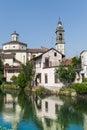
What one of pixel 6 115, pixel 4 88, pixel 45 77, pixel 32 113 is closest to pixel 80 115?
pixel 32 113

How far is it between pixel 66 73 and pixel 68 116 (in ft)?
58.5

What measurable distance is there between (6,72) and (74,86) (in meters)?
29.6

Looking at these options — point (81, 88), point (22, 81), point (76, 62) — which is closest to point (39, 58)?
point (22, 81)

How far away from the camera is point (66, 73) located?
3869cm

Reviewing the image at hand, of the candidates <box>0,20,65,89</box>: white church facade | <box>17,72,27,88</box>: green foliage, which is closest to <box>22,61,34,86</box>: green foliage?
<box>17,72,27,88</box>: green foliage

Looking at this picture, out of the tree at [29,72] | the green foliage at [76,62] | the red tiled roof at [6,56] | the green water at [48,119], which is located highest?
the red tiled roof at [6,56]

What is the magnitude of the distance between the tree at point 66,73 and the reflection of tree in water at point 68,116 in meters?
12.5

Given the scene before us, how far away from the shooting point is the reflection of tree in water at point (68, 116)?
18.8 metres

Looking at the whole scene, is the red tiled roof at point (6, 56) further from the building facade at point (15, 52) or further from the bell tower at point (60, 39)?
the bell tower at point (60, 39)

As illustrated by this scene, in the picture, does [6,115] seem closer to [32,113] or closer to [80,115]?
[32,113]

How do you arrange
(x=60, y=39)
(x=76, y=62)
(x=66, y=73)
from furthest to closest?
(x=60, y=39)
(x=76, y=62)
(x=66, y=73)

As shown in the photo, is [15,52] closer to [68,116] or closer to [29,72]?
[29,72]

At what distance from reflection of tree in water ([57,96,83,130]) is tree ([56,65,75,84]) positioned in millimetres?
12476

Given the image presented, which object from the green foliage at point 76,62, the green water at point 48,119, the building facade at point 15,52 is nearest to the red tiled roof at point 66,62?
the green foliage at point 76,62
